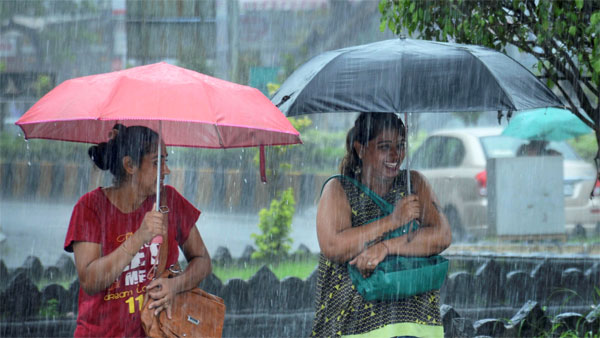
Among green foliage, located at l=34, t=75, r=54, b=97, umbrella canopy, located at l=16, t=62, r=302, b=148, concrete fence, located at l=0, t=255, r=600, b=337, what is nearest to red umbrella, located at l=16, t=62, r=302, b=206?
umbrella canopy, located at l=16, t=62, r=302, b=148

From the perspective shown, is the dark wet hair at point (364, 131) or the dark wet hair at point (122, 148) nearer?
the dark wet hair at point (122, 148)

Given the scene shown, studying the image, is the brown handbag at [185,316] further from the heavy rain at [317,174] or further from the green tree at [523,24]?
the green tree at [523,24]

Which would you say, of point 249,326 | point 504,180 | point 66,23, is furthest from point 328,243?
point 66,23

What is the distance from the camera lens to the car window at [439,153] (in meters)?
12.5

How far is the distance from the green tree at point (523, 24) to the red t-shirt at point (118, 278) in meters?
2.42

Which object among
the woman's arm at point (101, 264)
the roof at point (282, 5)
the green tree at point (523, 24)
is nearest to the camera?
the woman's arm at point (101, 264)

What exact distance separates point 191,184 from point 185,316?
12.7 meters

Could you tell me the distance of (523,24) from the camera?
17.1ft

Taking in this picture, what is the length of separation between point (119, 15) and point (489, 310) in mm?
12883

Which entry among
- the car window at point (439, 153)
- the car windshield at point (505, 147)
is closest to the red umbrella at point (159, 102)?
the car window at point (439, 153)

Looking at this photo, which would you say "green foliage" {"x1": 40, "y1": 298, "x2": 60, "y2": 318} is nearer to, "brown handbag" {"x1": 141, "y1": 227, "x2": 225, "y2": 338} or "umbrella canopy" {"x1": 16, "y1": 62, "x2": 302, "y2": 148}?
"umbrella canopy" {"x1": 16, "y1": 62, "x2": 302, "y2": 148}

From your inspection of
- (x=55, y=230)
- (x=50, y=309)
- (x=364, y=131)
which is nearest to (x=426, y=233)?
(x=364, y=131)

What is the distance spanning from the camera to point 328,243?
3.59 meters

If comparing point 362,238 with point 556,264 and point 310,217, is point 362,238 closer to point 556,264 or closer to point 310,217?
point 556,264
